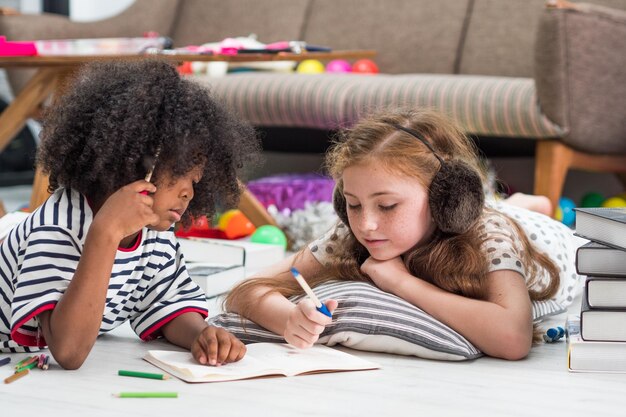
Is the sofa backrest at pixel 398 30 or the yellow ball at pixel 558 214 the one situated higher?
the sofa backrest at pixel 398 30

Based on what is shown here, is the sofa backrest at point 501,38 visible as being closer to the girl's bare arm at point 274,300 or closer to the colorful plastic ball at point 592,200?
the colorful plastic ball at point 592,200

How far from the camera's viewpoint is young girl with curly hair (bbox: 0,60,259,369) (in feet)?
4.34

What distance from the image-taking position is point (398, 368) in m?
1.46

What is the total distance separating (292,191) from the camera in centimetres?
314

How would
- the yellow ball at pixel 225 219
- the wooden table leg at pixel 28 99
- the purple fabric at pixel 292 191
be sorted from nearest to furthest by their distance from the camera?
1. the wooden table leg at pixel 28 99
2. the yellow ball at pixel 225 219
3. the purple fabric at pixel 292 191

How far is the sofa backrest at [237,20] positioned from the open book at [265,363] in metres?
2.67

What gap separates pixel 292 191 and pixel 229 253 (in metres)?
0.79

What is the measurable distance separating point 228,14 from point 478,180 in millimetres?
2775

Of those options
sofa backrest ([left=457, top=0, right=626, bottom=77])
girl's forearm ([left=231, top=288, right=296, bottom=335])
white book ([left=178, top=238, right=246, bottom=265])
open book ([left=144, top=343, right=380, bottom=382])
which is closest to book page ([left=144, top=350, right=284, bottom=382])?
open book ([left=144, top=343, right=380, bottom=382])

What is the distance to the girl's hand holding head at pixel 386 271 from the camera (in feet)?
5.25

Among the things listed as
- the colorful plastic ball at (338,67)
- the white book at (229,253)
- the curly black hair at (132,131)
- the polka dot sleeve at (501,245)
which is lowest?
the white book at (229,253)

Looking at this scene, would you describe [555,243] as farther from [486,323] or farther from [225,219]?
[225,219]

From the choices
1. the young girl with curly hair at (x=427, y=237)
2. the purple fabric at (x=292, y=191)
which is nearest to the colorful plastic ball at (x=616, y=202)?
the purple fabric at (x=292, y=191)

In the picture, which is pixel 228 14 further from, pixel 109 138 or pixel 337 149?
pixel 109 138
